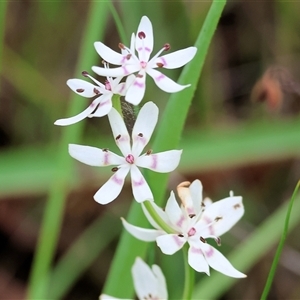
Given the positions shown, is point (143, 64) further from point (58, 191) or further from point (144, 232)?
point (58, 191)

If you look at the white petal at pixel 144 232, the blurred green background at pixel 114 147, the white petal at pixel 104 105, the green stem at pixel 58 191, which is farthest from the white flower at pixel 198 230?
the blurred green background at pixel 114 147

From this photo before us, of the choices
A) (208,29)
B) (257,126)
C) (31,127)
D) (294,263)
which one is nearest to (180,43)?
(257,126)

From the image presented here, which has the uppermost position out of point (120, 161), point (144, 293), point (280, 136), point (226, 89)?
point (226, 89)

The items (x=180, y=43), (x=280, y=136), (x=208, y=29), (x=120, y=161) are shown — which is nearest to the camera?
(x=120, y=161)

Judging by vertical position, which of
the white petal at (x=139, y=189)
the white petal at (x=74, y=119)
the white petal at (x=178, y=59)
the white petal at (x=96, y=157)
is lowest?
the white petal at (x=139, y=189)

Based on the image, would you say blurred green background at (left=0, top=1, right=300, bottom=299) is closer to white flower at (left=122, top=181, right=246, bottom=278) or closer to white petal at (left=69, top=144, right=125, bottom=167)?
white flower at (left=122, top=181, right=246, bottom=278)

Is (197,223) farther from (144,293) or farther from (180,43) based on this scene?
(180,43)

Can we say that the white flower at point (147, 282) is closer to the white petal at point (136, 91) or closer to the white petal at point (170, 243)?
the white petal at point (170, 243)
